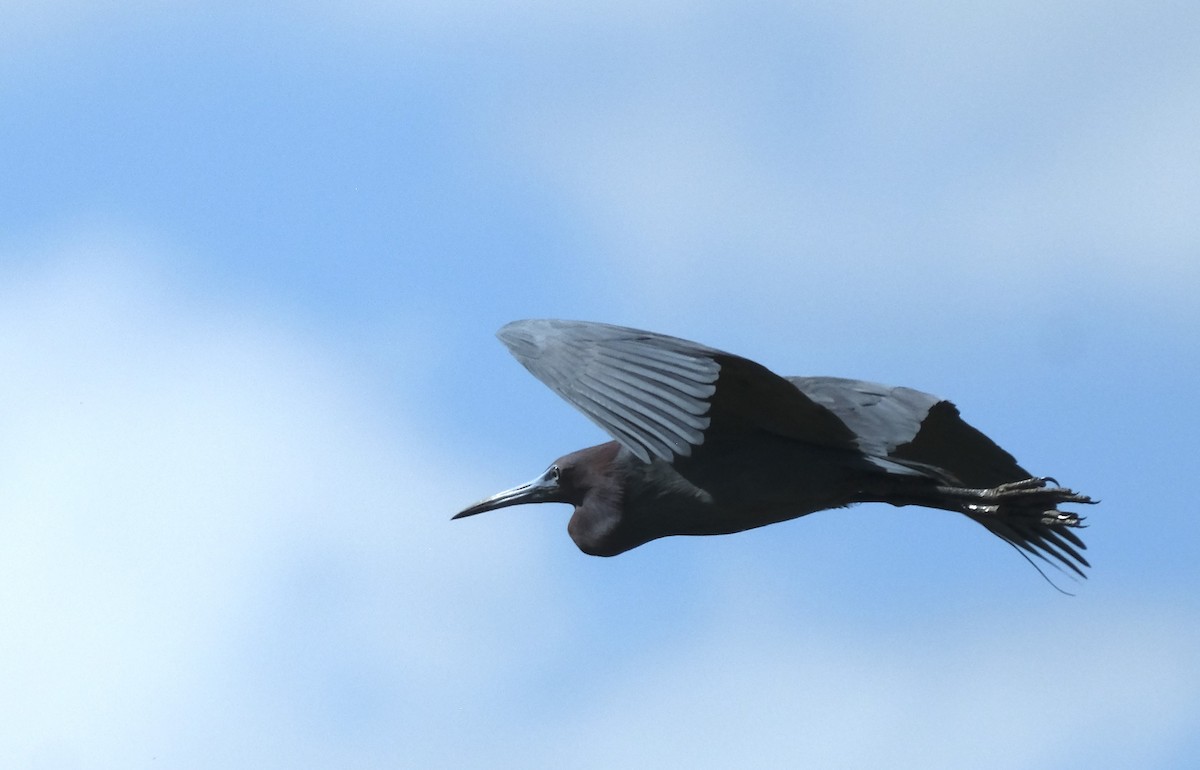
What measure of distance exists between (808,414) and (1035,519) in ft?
4.69

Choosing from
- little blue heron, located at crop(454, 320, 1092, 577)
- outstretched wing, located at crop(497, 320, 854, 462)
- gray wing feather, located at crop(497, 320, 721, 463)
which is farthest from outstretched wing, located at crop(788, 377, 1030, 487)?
gray wing feather, located at crop(497, 320, 721, 463)

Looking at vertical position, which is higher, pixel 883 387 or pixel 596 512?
pixel 883 387

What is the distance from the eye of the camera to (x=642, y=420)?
7938 mm

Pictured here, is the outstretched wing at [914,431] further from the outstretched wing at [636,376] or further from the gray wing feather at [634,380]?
the gray wing feather at [634,380]

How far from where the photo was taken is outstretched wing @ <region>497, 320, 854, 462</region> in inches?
312

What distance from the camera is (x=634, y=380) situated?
805 cm

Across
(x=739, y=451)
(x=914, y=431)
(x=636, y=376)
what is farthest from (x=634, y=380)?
(x=914, y=431)

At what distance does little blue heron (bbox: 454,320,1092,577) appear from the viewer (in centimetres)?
804

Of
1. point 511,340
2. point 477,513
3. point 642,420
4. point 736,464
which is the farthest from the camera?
point 477,513

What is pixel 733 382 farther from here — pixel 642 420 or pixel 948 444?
pixel 948 444

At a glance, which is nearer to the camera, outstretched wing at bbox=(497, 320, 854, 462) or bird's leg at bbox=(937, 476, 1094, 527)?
outstretched wing at bbox=(497, 320, 854, 462)

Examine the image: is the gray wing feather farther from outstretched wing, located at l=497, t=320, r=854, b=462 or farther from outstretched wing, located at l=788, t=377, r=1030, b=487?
outstretched wing, located at l=788, t=377, r=1030, b=487

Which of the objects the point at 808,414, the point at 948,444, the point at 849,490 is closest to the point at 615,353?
the point at 808,414

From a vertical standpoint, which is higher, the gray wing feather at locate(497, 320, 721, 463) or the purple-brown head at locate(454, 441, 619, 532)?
the gray wing feather at locate(497, 320, 721, 463)
